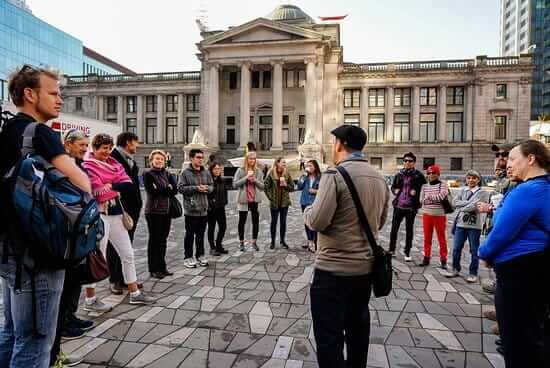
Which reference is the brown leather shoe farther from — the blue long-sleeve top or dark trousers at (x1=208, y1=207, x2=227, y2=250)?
dark trousers at (x1=208, y1=207, x2=227, y2=250)

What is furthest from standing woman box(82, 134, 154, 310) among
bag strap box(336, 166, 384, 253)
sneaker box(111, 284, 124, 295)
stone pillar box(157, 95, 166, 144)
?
stone pillar box(157, 95, 166, 144)

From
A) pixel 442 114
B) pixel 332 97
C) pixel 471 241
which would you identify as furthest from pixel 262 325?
pixel 442 114

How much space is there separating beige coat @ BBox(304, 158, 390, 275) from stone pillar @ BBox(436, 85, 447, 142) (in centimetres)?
4694

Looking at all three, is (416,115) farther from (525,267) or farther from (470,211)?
(525,267)

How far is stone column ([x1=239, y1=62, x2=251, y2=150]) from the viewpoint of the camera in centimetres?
4353

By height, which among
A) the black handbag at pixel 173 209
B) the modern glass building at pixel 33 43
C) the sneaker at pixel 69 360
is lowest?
the sneaker at pixel 69 360

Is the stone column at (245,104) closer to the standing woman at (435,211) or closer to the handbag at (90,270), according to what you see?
the standing woman at (435,211)

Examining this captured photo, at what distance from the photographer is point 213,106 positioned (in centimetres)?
4525

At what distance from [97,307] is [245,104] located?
134 ft

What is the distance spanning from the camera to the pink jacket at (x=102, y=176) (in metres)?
4.48

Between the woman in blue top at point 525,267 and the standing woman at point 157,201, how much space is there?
483 cm

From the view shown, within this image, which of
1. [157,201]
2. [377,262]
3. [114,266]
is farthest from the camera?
[157,201]

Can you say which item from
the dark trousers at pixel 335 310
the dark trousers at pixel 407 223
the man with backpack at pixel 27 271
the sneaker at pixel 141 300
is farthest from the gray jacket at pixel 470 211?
the man with backpack at pixel 27 271

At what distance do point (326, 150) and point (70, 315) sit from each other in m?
39.2
